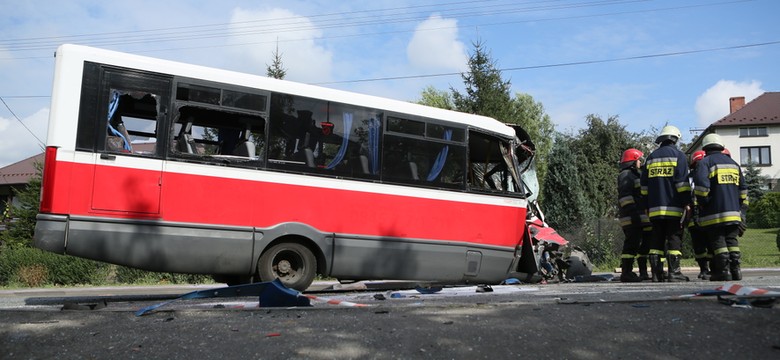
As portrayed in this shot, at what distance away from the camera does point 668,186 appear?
8.57 meters

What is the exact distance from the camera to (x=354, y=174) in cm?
780

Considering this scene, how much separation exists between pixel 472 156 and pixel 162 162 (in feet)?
13.8

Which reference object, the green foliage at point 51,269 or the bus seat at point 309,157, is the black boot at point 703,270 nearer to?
the bus seat at point 309,157

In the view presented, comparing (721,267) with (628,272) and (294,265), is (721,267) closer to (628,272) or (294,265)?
(628,272)

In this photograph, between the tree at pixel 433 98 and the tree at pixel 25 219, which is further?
the tree at pixel 433 98

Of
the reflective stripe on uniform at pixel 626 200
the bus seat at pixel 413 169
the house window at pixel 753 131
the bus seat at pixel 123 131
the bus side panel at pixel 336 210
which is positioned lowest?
the bus side panel at pixel 336 210

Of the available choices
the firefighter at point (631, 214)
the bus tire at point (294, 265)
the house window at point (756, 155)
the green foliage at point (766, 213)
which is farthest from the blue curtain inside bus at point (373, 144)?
the house window at point (756, 155)

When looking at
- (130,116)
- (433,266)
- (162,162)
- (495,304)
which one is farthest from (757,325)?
(130,116)

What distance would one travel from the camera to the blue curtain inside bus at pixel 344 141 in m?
7.68

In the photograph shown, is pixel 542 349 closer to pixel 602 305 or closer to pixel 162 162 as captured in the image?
pixel 602 305

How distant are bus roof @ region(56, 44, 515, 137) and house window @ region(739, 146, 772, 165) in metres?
46.9

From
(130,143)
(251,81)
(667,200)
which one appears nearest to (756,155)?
(667,200)

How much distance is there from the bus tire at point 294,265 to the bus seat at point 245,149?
1.14 meters

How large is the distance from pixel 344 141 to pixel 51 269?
32.1 feet
